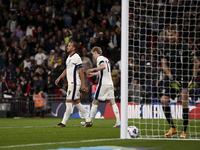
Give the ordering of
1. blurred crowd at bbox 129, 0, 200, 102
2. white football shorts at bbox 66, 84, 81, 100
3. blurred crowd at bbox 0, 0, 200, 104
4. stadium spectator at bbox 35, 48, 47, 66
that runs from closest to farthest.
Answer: white football shorts at bbox 66, 84, 81, 100 → blurred crowd at bbox 129, 0, 200, 102 → blurred crowd at bbox 0, 0, 200, 104 → stadium spectator at bbox 35, 48, 47, 66

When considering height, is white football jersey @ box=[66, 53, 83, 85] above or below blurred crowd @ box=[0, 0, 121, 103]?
below

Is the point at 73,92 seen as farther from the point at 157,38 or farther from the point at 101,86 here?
the point at 157,38

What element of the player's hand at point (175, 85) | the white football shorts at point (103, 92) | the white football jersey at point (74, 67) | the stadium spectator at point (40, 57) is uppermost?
the stadium spectator at point (40, 57)

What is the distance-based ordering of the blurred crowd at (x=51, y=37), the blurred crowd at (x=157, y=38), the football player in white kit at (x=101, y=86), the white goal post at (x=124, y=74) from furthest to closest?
the blurred crowd at (x=51, y=37)
the blurred crowd at (x=157, y=38)
the football player in white kit at (x=101, y=86)
the white goal post at (x=124, y=74)

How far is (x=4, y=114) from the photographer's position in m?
20.9

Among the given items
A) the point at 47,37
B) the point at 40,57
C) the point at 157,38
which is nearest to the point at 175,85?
the point at 157,38

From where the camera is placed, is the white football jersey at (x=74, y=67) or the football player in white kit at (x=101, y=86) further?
the football player in white kit at (x=101, y=86)

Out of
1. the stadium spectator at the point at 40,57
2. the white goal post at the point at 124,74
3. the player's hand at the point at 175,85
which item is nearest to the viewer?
the white goal post at the point at 124,74

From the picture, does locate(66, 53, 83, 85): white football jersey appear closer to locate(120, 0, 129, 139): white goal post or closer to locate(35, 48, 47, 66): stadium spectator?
locate(120, 0, 129, 139): white goal post

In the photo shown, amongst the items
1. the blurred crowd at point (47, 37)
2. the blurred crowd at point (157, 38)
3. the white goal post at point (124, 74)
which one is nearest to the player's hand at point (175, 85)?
the blurred crowd at point (157, 38)

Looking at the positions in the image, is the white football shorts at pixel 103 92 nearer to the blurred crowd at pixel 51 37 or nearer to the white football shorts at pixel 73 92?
the white football shorts at pixel 73 92

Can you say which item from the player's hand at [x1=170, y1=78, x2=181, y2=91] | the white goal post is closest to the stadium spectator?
the player's hand at [x1=170, y1=78, x2=181, y2=91]

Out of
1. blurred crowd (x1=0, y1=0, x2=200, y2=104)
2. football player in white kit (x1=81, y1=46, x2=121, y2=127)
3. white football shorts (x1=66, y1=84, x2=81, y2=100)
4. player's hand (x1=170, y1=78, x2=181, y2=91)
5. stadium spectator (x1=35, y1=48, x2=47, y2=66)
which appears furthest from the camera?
stadium spectator (x1=35, y1=48, x2=47, y2=66)

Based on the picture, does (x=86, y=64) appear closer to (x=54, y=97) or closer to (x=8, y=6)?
(x=54, y=97)
